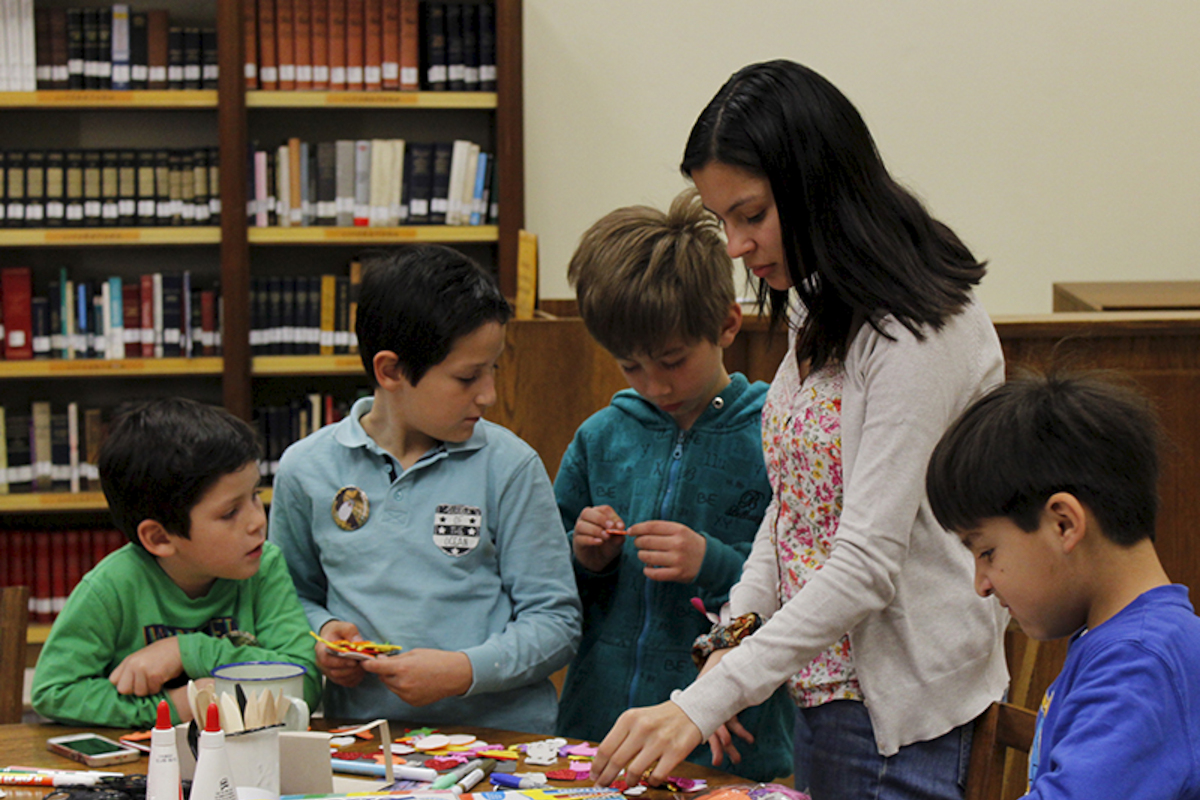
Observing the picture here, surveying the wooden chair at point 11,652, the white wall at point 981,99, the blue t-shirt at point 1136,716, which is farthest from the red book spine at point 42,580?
the blue t-shirt at point 1136,716

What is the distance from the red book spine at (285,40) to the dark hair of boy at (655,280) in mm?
2584

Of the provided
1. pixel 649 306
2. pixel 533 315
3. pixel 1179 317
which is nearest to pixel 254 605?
pixel 649 306

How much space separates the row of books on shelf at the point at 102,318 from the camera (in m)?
3.95

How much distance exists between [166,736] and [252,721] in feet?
0.28

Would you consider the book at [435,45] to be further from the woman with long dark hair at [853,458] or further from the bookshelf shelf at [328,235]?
the woman with long dark hair at [853,458]

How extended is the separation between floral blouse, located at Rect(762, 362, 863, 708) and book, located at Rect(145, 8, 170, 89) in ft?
10.8

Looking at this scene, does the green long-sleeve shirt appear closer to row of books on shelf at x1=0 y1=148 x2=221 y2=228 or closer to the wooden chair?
the wooden chair

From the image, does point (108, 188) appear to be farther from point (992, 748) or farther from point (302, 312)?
point (992, 748)

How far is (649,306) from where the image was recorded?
1638 millimetres

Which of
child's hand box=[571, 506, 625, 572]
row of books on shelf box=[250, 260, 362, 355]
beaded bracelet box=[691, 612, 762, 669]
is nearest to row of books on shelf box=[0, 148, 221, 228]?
row of books on shelf box=[250, 260, 362, 355]

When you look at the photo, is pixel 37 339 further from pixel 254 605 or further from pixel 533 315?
pixel 254 605

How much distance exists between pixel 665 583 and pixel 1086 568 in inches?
32.3

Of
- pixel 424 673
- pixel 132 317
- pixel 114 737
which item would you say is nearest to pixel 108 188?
pixel 132 317

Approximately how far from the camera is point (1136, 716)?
2.82 feet
